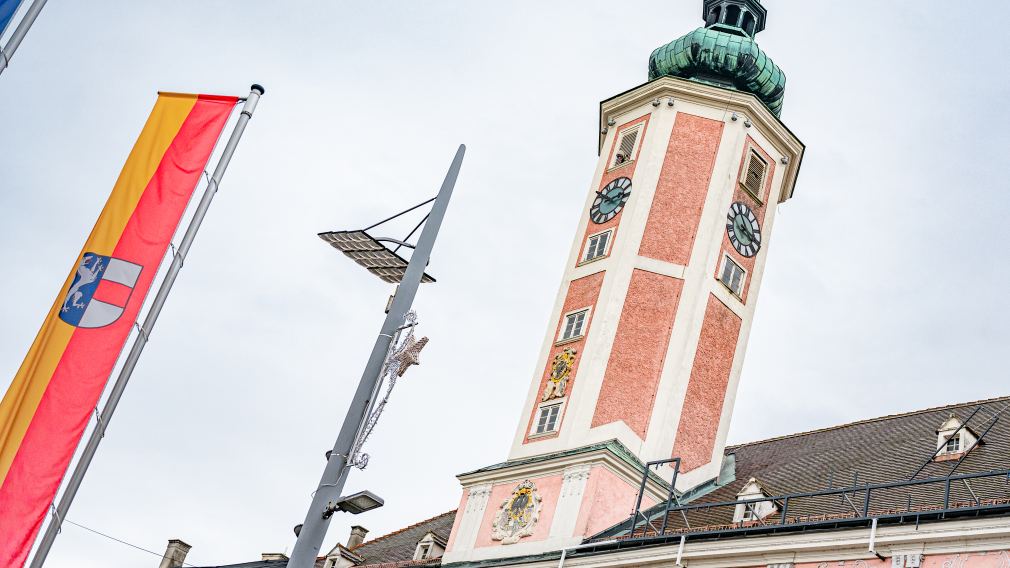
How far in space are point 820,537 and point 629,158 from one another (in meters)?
18.4

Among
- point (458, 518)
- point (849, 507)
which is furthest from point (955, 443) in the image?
point (458, 518)

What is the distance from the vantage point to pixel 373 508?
1623 centimetres

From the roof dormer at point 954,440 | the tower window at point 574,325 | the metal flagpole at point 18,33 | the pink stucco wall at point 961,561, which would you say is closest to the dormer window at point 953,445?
the roof dormer at point 954,440

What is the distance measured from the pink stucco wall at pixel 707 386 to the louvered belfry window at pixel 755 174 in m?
4.79

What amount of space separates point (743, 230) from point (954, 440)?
467 inches

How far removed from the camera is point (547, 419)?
3947 cm

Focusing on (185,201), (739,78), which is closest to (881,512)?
(185,201)

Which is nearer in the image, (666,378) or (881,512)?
(881,512)

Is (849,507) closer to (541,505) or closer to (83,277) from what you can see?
(541,505)

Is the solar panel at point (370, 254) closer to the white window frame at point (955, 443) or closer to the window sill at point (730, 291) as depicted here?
the white window frame at point (955, 443)

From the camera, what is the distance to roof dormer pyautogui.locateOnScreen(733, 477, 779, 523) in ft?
105

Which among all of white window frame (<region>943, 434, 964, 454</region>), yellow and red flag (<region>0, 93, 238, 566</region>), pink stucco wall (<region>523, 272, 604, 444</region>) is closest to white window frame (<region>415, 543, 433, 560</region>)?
pink stucco wall (<region>523, 272, 604, 444</region>)

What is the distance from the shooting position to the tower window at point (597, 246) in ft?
138

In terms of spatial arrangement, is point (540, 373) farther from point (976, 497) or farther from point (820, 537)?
point (976, 497)
